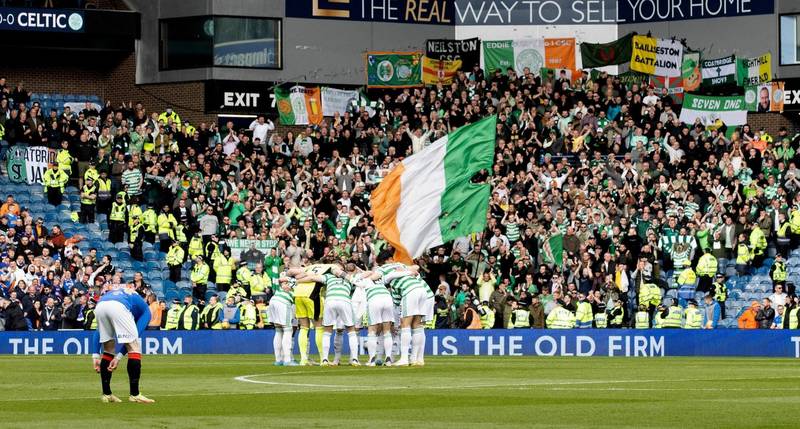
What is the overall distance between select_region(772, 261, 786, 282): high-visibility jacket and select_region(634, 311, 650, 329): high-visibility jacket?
382 centimetres

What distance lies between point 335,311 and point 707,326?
14319mm

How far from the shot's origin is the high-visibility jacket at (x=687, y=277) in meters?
46.6

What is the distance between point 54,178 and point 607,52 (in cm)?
2046

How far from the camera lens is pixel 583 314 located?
44750 millimetres

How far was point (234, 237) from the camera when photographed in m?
49.8

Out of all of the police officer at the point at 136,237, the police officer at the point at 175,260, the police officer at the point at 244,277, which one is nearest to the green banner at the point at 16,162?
the police officer at the point at 136,237

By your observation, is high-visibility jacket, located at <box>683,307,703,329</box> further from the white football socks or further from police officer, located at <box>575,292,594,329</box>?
the white football socks

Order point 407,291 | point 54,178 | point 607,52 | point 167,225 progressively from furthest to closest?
point 607,52 < point 54,178 < point 167,225 < point 407,291

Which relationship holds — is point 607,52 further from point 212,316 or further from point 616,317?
point 212,316

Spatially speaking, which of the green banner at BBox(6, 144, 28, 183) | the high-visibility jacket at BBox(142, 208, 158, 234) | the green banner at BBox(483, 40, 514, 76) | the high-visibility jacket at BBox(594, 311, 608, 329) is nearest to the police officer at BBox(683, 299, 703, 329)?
the high-visibility jacket at BBox(594, 311, 608, 329)

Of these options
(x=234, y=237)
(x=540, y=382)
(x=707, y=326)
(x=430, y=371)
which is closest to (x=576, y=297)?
(x=707, y=326)

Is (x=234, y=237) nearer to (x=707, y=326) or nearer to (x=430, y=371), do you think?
(x=707, y=326)

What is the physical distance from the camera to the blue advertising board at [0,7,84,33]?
58.0 meters

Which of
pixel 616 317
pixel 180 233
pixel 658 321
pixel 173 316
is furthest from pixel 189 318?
pixel 658 321
